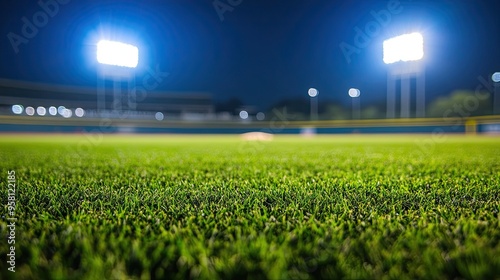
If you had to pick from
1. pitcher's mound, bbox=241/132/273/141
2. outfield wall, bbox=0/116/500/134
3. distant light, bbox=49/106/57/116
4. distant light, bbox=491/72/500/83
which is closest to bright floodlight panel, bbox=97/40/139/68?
outfield wall, bbox=0/116/500/134

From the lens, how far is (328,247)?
0.81 m

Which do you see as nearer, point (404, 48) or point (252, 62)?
point (404, 48)

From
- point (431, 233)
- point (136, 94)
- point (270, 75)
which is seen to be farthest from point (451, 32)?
point (136, 94)

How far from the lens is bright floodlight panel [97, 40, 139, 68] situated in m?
20.2

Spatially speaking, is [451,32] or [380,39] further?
[451,32]

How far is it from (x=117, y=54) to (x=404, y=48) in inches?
796

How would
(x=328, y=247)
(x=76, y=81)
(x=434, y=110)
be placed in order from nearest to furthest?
(x=328, y=247) < (x=434, y=110) < (x=76, y=81)

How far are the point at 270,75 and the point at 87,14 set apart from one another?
70.1ft

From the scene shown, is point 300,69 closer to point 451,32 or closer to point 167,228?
point 451,32

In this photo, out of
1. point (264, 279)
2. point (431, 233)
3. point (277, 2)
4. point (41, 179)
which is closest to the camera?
point (264, 279)

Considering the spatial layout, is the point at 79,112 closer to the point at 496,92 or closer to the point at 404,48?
the point at 404,48

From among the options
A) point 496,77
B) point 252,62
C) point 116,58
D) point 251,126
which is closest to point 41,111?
point 116,58

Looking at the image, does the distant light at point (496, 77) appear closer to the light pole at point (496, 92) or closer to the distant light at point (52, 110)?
the light pole at point (496, 92)

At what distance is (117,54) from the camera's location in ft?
68.5
